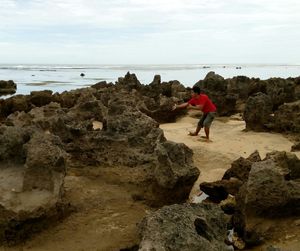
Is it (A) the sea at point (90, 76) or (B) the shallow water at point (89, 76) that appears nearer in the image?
(A) the sea at point (90, 76)

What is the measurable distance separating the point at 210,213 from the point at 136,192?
8.30ft

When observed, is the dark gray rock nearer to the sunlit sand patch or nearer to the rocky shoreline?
the sunlit sand patch

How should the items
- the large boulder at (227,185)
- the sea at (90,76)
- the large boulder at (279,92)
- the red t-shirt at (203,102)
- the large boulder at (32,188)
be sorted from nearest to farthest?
the large boulder at (32,188)
the large boulder at (227,185)
the red t-shirt at (203,102)
the large boulder at (279,92)
the sea at (90,76)

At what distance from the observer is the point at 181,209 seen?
4.29m

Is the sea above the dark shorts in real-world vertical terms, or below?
below

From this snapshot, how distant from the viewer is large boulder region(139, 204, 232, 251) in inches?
151

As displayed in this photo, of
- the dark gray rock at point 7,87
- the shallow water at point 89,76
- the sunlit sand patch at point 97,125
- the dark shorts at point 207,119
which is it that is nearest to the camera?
the dark shorts at point 207,119

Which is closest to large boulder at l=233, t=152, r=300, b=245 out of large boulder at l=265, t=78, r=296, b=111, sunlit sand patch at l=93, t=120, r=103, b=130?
sunlit sand patch at l=93, t=120, r=103, b=130

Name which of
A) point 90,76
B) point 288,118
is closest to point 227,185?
point 288,118

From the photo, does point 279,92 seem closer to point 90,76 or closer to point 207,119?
point 207,119

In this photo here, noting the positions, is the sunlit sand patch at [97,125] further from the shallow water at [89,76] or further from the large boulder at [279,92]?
the shallow water at [89,76]

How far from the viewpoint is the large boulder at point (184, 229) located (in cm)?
385

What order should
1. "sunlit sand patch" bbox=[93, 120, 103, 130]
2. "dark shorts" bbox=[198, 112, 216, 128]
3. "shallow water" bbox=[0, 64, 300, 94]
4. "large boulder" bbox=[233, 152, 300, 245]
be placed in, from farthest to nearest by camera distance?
"shallow water" bbox=[0, 64, 300, 94] → "sunlit sand patch" bbox=[93, 120, 103, 130] → "dark shorts" bbox=[198, 112, 216, 128] → "large boulder" bbox=[233, 152, 300, 245]

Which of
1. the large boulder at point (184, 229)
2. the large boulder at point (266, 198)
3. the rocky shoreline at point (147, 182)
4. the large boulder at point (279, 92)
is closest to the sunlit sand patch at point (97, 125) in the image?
the rocky shoreline at point (147, 182)
